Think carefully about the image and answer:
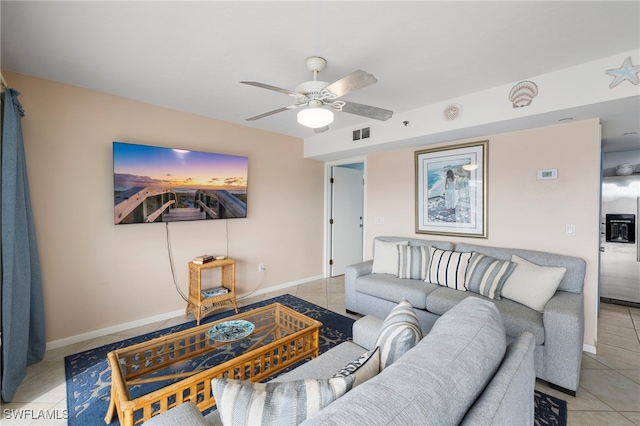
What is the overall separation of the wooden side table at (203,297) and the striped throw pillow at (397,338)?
95.1 inches

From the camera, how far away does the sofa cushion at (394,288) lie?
2.68 metres

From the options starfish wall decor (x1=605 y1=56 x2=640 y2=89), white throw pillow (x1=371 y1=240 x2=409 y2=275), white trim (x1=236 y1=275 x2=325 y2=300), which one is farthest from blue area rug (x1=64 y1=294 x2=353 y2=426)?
starfish wall decor (x1=605 y1=56 x2=640 y2=89)

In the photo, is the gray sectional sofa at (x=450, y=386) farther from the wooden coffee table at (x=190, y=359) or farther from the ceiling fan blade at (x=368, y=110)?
the ceiling fan blade at (x=368, y=110)

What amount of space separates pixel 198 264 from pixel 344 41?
8.88 feet

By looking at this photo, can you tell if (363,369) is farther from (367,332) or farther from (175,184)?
(175,184)

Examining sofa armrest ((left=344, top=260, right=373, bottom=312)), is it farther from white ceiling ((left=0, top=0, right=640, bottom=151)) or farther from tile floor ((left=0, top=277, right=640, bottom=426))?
white ceiling ((left=0, top=0, right=640, bottom=151))

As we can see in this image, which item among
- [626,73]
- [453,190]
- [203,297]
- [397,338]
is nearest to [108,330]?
[203,297]

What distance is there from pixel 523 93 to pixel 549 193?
40.2 inches

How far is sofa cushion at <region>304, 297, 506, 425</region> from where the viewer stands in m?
0.68

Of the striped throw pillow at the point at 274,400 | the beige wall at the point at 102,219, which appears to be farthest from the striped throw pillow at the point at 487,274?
the beige wall at the point at 102,219

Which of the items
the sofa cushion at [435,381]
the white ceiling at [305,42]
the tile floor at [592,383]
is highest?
the white ceiling at [305,42]

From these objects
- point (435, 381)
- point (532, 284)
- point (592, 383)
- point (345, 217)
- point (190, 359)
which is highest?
point (345, 217)

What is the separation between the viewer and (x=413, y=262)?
3.12m

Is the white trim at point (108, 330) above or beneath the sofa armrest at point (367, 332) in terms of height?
beneath
